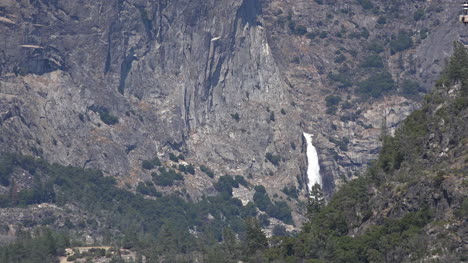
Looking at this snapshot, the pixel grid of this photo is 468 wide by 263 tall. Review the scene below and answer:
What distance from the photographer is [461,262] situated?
638 ft

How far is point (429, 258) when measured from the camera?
198 m

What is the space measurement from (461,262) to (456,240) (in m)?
4.07

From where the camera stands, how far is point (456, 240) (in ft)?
649

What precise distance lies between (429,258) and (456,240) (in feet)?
11.2

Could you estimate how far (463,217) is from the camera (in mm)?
199250

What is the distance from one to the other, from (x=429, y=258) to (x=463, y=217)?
580 cm

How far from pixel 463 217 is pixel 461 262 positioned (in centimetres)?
664
